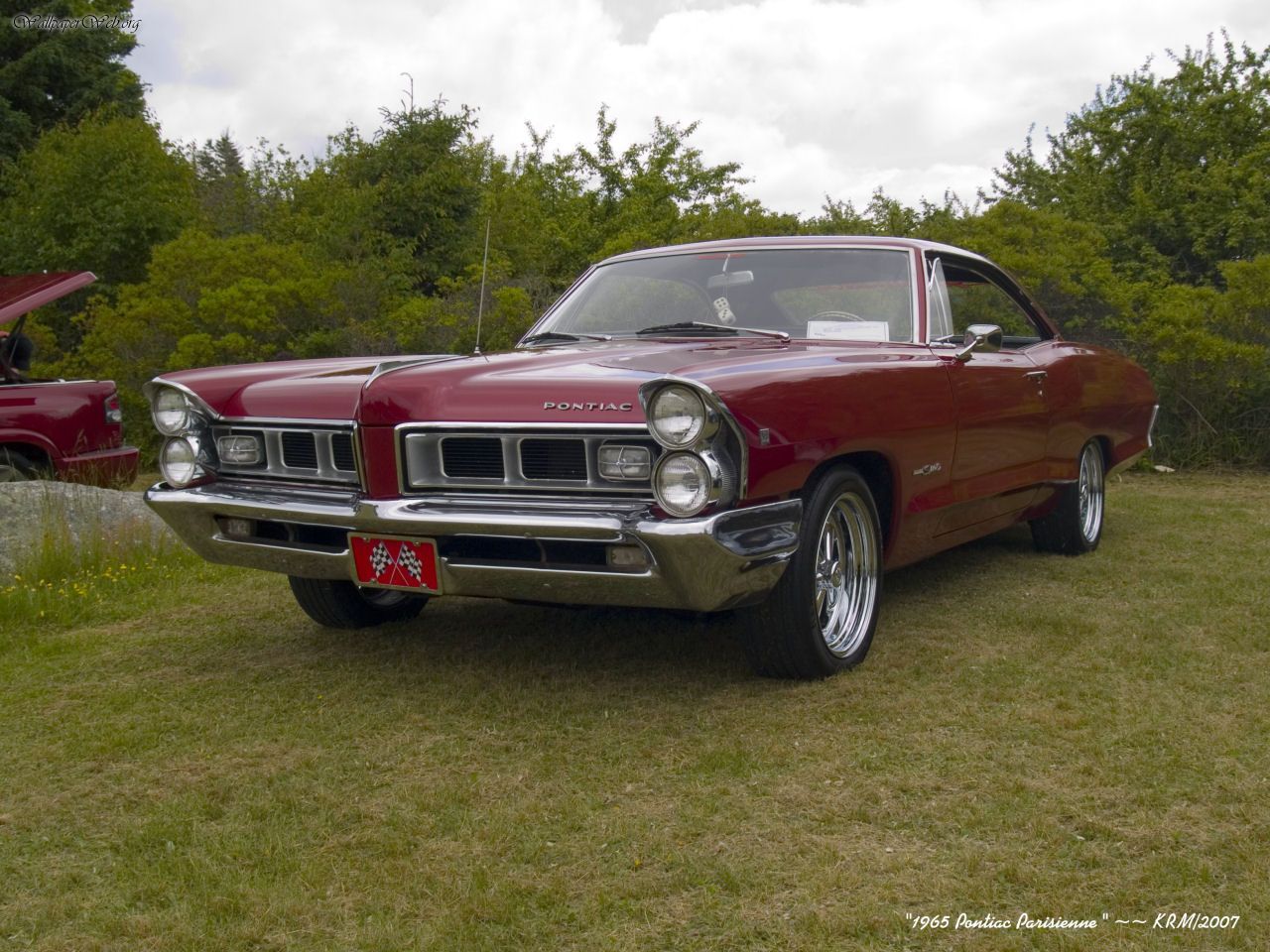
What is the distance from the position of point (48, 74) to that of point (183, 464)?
2433 cm

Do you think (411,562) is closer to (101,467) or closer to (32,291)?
(32,291)

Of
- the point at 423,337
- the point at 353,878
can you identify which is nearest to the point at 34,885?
the point at 353,878

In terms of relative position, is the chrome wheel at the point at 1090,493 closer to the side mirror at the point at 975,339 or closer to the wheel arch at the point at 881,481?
the side mirror at the point at 975,339

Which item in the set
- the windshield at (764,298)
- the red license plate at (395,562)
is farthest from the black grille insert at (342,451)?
the windshield at (764,298)

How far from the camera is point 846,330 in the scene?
4.57 metres

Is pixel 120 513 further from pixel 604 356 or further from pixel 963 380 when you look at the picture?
pixel 963 380

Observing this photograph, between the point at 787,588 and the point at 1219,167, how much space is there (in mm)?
12372

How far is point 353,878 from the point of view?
2650mm

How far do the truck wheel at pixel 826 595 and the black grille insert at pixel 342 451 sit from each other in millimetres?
1333

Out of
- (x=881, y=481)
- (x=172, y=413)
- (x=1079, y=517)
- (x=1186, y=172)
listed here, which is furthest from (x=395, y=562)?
(x=1186, y=172)

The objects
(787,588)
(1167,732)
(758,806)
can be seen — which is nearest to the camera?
(758,806)

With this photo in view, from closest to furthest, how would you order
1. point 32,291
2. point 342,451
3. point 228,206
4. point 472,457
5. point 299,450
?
1. point 472,457
2. point 342,451
3. point 299,450
4. point 32,291
5. point 228,206

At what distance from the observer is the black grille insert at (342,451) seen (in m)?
3.88

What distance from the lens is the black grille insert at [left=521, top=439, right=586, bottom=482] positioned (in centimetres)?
349
